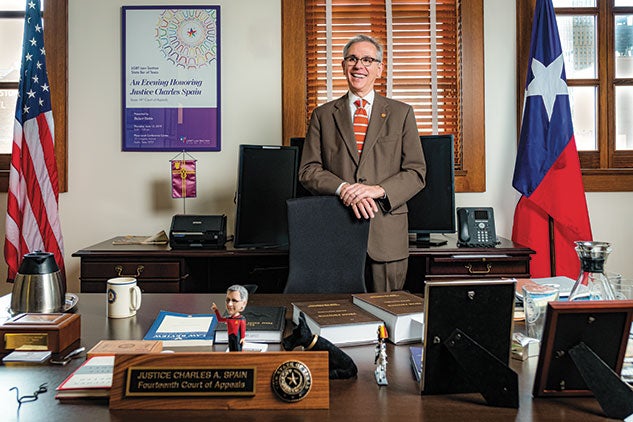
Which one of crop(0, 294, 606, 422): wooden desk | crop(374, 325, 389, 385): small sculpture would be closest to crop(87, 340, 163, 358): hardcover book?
crop(0, 294, 606, 422): wooden desk

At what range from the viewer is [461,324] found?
90 cm

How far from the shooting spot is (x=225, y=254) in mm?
2877

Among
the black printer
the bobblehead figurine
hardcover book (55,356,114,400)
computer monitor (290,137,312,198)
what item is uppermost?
computer monitor (290,137,312,198)

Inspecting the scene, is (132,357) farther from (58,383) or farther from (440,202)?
(440,202)

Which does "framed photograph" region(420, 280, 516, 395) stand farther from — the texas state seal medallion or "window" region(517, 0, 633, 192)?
"window" region(517, 0, 633, 192)

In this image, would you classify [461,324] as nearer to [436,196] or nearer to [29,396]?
[29,396]

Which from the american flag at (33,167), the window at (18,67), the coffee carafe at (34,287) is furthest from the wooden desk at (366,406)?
the window at (18,67)

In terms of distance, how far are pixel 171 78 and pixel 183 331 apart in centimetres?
243

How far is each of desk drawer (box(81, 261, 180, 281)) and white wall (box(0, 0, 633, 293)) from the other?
606 millimetres

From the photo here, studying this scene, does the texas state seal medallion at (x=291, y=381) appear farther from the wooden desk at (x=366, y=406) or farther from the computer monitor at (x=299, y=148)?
the computer monitor at (x=299, y=148)

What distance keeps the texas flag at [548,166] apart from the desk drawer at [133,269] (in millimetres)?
1924

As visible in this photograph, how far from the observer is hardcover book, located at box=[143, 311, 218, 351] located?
1.19 m

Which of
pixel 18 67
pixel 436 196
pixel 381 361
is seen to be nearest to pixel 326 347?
pixel 381 361

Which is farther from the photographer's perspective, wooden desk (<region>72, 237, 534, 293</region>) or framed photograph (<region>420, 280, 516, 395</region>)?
wooden desk (<region>72, 237, 534, 293</region>)
